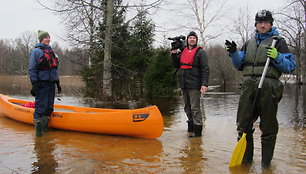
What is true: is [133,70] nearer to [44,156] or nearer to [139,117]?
[139,117]

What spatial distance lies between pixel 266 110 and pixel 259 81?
0.37m

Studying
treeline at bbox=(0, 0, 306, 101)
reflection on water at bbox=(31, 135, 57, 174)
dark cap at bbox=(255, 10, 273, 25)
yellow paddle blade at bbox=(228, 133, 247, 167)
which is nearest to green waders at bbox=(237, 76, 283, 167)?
yellow paddle blade at bbox=(228, 133, 247, 167)

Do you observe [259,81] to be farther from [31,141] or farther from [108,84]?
[108,84]

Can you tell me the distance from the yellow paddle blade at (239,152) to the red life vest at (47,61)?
4.09 meters

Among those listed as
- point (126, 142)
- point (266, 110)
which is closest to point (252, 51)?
point (266, 110)

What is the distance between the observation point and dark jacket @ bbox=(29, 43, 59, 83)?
505cm

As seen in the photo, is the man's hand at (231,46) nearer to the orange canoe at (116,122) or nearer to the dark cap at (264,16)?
the dark cap at (264,16)

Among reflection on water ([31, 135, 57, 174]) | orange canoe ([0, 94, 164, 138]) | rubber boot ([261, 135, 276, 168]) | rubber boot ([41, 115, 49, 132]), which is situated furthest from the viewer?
rubber boot ([41, 115, 49, 132])

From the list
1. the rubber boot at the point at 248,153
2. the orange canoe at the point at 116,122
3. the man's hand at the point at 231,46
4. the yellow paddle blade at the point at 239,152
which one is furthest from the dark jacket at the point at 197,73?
the yellow paddle blade at the point at 239,152

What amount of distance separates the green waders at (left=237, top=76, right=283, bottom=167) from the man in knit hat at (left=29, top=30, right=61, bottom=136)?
399 cm

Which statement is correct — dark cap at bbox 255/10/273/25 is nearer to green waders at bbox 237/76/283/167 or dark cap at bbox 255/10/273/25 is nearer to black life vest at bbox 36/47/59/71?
green waders at bbox 237/76/283/167

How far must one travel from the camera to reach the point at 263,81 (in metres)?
3.07

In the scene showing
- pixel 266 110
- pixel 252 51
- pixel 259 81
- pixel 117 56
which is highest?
pixel 117 56

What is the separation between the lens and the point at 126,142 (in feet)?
15.1
